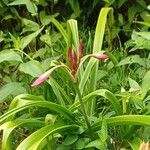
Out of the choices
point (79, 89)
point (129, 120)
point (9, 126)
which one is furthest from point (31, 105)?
point (129, 120)

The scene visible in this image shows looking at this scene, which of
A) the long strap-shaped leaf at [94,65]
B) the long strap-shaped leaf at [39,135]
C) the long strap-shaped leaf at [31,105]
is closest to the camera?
the long strap-shaped leaf at [39,135]

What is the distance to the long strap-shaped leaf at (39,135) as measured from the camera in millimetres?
2172

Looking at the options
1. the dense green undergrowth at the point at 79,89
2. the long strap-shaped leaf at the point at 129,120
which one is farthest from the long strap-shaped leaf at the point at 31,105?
the long strap-shaped leaf at the point at 129,120

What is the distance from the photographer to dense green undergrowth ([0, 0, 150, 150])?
7.38 feet

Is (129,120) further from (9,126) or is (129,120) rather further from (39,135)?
(9,126)

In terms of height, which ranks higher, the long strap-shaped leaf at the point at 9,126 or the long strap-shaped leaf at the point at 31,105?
the long strap-shaped leaf at the point at 31,105

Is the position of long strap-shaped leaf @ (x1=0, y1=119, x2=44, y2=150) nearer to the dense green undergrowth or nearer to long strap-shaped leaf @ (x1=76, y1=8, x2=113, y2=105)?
the dense green undergrowth

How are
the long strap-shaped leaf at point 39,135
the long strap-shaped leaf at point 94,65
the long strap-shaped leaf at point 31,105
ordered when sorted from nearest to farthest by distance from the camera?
the long strap-shaped leaf at point 39,135, the long strap-shaped leaf at point 31,105, the long strap-shaped leaf at point 94,65

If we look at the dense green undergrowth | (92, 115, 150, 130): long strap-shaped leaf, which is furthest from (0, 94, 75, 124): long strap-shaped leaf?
(92, 115, 150, 130): long strap-shaped leaf

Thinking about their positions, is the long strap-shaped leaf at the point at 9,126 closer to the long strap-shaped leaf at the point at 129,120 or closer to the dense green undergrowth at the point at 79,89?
the dense green undergrowth at the point at 79,89

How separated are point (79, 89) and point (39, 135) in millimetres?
301

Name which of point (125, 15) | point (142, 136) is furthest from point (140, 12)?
point (142, 136)

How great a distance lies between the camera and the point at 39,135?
2.24 meters

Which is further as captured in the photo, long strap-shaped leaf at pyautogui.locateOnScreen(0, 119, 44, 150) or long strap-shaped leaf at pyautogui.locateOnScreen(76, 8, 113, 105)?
long strap-shaped leaf at pyautogui.locateOnScreen(76, 8, 113, 105)
